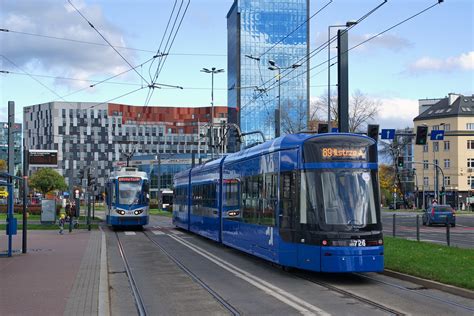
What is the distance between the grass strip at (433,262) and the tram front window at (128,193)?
57.3 feet

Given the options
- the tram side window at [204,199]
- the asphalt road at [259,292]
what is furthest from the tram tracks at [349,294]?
the tram side window at [204,199]

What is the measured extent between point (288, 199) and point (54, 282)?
5.53 meters

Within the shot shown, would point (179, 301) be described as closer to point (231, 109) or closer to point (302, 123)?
point (302, 123)

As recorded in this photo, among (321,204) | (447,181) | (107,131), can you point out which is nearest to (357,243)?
(321,204)

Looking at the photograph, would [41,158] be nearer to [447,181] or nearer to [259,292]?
[259,292]

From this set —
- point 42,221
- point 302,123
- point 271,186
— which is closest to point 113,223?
point 42,221

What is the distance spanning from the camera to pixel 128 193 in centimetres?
3584

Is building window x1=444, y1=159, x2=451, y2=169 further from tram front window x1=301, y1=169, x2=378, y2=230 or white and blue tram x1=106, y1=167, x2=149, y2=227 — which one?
tram front window x1=301, y1=169, x2=378, y2=230

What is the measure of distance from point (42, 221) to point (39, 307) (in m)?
32.6

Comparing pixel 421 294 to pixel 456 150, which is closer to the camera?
pixel 421 294

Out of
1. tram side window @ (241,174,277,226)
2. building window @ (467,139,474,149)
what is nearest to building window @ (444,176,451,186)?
building window @ (467,139,474,149)

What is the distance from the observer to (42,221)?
1656 inches

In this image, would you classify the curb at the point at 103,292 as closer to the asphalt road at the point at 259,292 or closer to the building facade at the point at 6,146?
the asphalt road at the point at 259,292

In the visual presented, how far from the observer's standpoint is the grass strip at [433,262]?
546 inches
